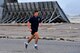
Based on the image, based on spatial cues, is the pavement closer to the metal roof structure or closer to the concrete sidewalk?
the concrete sidewalk

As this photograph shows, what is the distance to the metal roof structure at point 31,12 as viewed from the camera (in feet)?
192

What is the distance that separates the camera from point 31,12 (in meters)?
61.3

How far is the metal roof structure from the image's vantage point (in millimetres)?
58403

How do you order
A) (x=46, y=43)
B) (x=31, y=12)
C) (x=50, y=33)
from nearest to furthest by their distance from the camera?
(x=46, y=43) < (x=50, y=33) < (x=31, y=12)

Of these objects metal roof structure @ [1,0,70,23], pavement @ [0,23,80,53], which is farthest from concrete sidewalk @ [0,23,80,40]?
metal roof structure @ [1,0,70,23]

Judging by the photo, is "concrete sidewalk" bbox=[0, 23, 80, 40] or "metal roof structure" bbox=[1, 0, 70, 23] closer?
"concrete sidewalk" bbox=[0, 23, 80, 40]

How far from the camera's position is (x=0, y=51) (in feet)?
52.9

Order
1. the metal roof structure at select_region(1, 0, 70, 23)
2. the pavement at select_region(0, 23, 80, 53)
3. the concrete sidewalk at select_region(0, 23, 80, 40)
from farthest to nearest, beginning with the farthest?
1. the metal roof structure at select_region(1, 0, 70, 23)
2. the concrete sidewalk at select_region(0, 23, 80, 40)
3. the pavement at select_region(0, 23, 80, 53)

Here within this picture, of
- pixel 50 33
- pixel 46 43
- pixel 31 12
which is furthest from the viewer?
pixel 31 12

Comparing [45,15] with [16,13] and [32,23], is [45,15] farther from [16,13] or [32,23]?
[32,23]

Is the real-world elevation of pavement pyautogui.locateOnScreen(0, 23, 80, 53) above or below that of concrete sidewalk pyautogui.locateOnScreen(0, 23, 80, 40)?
above

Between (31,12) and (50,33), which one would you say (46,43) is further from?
(31,12)

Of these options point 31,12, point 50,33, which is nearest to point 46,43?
point 50,33

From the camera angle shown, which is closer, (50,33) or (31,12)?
(50,33)
